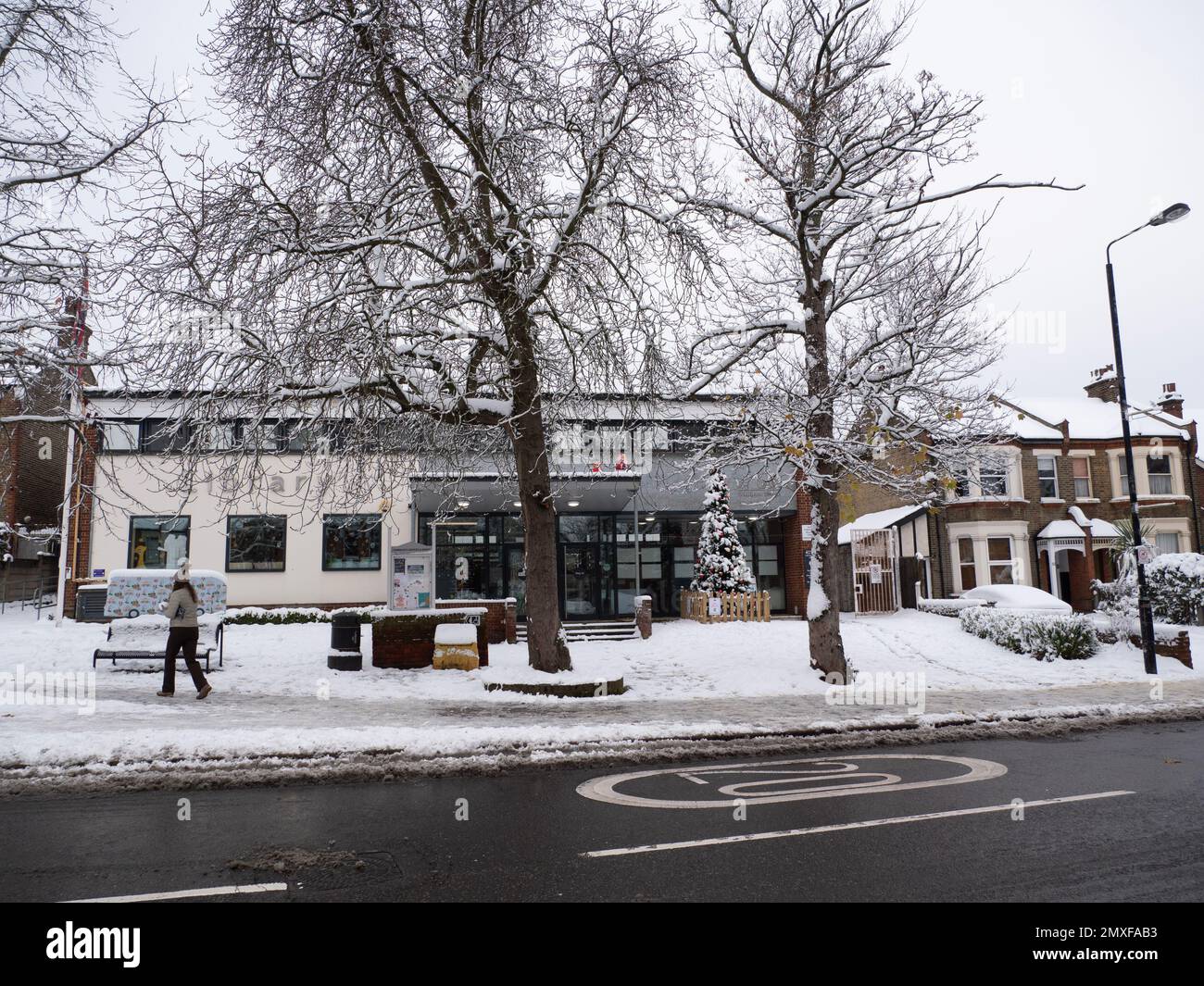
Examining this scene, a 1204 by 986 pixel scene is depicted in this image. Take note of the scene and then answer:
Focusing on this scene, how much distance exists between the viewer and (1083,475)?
1266 inches

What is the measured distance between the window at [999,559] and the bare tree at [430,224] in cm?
2352

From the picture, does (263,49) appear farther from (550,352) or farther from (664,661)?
(664,661)

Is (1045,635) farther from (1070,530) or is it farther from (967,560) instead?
(1070,530)

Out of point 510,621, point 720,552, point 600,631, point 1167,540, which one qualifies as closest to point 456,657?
point 510,621

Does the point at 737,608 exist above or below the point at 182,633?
below

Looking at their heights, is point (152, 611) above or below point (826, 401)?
below

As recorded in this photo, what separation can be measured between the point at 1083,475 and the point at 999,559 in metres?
5.89

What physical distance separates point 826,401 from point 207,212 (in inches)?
393

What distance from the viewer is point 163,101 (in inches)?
433

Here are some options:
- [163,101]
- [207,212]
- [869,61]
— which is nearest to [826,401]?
[869,61]

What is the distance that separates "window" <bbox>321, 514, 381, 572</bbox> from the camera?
2409cm

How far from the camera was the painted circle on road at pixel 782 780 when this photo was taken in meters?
6.65

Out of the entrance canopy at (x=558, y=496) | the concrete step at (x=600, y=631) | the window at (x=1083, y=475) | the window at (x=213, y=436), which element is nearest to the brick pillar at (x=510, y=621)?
the concrete step at (x=600, y=631)

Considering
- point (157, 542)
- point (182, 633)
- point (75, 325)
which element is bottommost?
point (182, 633)
